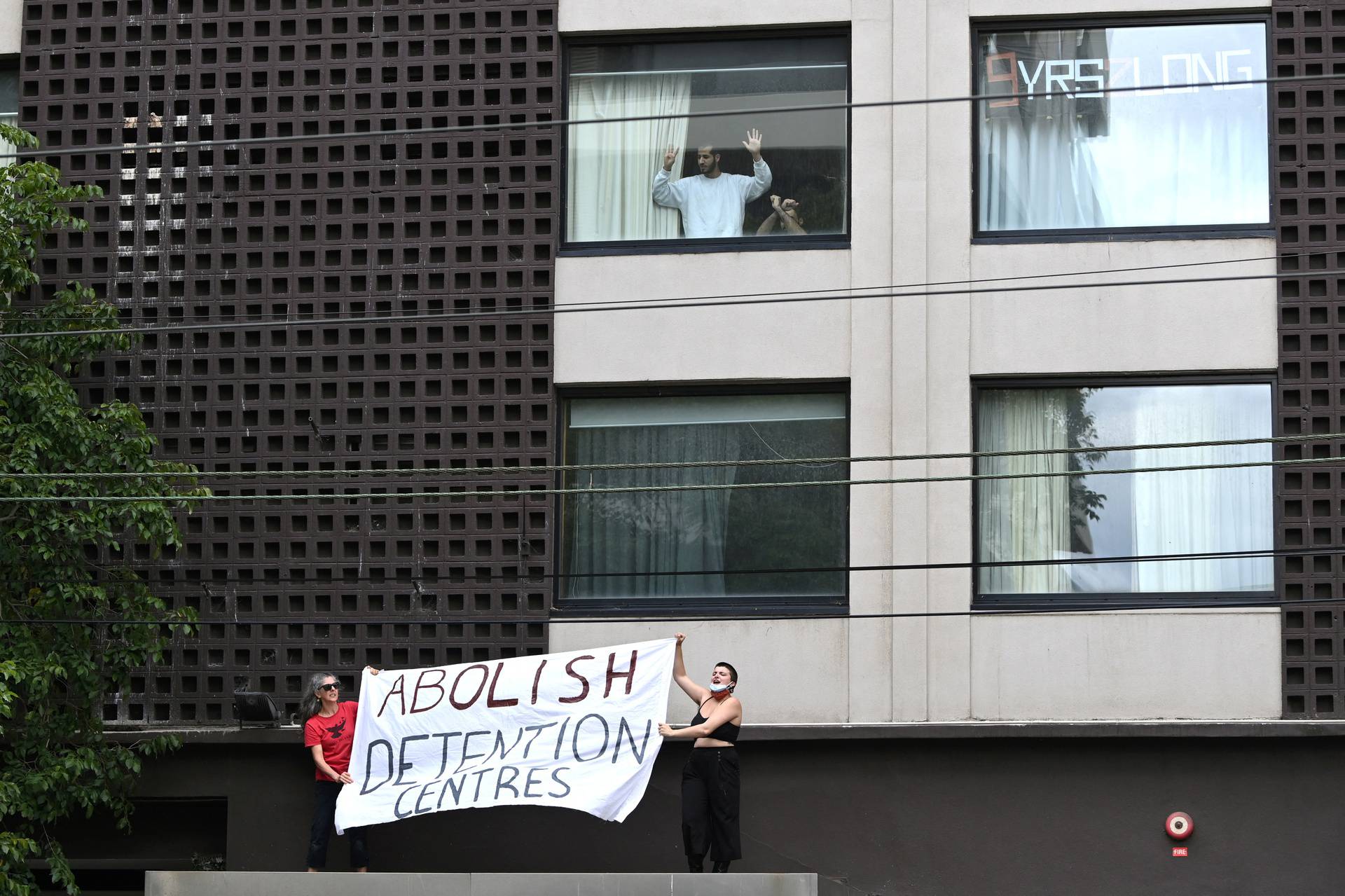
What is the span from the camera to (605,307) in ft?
50.3

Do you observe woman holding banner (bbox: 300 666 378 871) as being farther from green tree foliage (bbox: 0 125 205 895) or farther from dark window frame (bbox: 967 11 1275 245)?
dark window frame (bbox: 967 11 1275 245)

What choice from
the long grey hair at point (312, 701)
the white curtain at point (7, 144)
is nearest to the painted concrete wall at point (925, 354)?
the long grey hair at point (312, 701)

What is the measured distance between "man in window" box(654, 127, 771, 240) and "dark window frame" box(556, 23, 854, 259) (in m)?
0.19

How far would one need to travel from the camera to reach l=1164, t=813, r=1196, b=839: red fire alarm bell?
1395 centimetres

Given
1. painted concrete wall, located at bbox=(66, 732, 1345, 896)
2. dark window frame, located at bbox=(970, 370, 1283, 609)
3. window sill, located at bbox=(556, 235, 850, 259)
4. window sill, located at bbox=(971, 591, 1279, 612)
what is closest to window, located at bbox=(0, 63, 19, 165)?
window sill, located at bbox=(556, 235, 850, 259)

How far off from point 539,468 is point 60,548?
422 centimetres

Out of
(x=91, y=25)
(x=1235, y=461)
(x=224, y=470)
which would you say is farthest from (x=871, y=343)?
(x=91, y=25)

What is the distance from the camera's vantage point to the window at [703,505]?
15.1 m

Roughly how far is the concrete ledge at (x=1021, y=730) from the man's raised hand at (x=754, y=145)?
5.25 m

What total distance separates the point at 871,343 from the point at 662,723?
3896 millimetres

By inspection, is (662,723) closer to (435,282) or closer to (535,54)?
(435,282)

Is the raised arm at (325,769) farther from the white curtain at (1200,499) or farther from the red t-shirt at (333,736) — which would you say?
the white curtain at (1200,499)

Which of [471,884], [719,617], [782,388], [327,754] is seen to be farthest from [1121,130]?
[327,754]

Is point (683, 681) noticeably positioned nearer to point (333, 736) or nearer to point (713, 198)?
point (333, 736)
